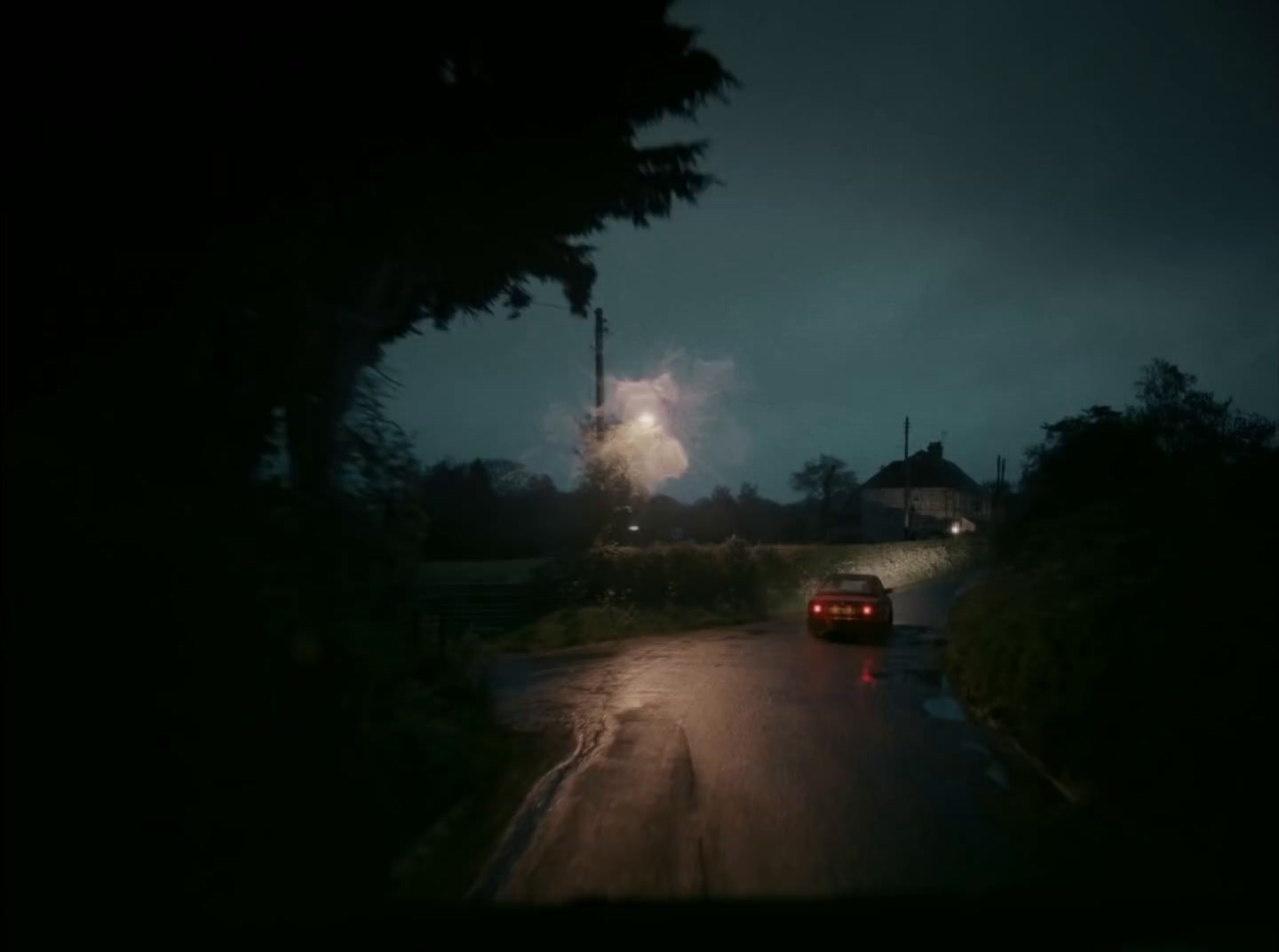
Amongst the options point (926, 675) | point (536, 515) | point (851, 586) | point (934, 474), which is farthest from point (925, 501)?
point (926, 675)

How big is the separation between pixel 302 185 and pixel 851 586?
1767 centimetres

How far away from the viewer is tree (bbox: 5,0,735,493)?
585cm

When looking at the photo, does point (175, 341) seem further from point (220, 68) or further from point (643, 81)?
point (643, 81)

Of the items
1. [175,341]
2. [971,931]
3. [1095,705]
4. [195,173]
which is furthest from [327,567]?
[1095,705]

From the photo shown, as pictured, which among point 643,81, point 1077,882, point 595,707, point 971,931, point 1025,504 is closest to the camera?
point 971,931

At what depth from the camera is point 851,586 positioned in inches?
877

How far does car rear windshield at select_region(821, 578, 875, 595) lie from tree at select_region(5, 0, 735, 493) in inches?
530

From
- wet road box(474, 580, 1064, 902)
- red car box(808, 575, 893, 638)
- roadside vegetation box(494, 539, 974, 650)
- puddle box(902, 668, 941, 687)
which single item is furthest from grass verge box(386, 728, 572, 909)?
roadside vegetation box(494, 539, 974, 650)

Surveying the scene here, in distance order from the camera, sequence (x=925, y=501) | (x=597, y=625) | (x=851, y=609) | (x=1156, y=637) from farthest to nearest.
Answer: (x=925, y=501), (x=597, y=625), (x=851, y=609), (x=1156, y=637)

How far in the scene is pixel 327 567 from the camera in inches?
267

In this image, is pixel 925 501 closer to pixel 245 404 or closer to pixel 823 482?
pixel 823 482

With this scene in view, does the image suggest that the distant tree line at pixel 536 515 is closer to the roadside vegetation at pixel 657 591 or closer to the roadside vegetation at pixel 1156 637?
the roadside vegetation at pixel 657 591

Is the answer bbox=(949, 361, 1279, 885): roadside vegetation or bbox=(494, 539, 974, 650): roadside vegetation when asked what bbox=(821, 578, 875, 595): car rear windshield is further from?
bbox=(949, 361, 1279, 885): roadside vegetation

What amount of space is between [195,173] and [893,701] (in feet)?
34.7
